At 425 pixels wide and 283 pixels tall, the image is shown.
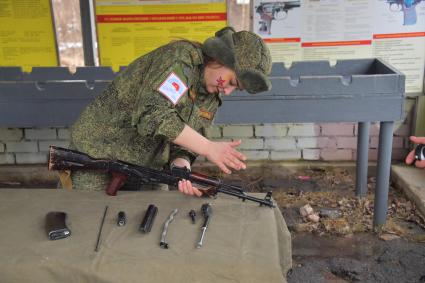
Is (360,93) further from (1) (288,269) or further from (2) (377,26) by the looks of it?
(1) (288,269)

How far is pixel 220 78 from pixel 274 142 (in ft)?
8.72

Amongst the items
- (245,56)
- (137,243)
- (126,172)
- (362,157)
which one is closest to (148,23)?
(362,157)

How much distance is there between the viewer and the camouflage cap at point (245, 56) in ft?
6.09

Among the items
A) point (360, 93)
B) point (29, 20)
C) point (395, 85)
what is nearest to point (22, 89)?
point (29, 20)

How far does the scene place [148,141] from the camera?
2.27 m

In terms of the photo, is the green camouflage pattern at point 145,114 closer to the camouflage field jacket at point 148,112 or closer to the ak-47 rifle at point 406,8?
the camouflage field jacket at point 148,112

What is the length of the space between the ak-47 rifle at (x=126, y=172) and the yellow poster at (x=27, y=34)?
2.42 metres

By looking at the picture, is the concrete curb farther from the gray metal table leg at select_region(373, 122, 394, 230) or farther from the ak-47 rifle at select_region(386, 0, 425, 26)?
the ak-47 rifle at select_region(386, 0, 425, 26)

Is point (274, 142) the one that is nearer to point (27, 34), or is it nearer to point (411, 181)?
point (411, 181)

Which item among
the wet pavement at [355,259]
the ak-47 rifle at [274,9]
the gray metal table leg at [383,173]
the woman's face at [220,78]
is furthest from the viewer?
the ak-47 rifle at [274,9]

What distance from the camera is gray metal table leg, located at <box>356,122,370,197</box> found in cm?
385

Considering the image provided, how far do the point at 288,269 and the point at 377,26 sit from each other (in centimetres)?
298

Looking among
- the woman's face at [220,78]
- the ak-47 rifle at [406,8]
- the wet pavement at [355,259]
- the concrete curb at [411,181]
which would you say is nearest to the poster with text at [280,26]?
the ak-47 rifle at [406,8]

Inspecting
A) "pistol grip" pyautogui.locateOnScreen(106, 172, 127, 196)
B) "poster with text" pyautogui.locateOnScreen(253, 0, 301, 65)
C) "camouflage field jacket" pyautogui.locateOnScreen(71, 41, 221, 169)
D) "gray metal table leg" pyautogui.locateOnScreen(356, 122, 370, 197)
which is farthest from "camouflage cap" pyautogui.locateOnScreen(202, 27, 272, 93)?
"poster with text" pyautogui.locateOnScreen(253, 0, 301, 65)
